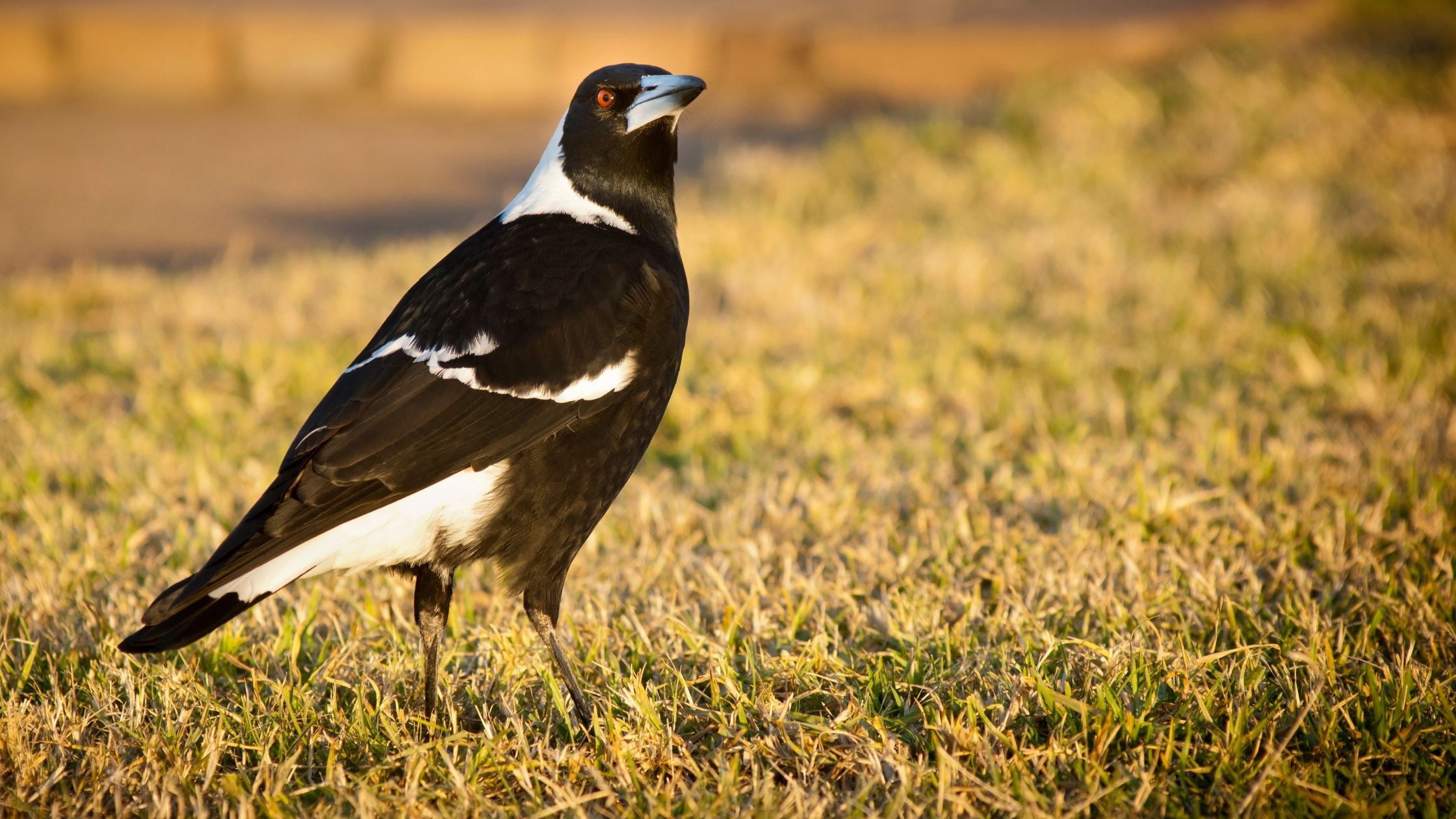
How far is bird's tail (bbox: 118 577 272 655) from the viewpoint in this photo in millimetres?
1686

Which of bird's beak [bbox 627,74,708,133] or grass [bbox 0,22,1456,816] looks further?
bird's beak [bbox 627,74,708,133]

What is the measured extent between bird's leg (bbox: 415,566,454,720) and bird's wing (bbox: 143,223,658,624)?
184 mm

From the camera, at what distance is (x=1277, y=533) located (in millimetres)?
2484

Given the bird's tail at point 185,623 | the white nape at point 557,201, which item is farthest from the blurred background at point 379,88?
the bird's tail at point 185,623

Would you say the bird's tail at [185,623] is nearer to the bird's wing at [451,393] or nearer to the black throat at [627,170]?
the bird's wing at [451,393]

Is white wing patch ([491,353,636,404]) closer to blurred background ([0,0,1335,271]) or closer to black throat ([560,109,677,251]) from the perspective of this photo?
black throat ([560,109,677,251])

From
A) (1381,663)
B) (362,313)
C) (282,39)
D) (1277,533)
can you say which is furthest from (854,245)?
(282,39)

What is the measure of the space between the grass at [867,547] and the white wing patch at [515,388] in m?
0.45

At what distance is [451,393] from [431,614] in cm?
36

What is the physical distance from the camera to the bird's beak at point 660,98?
2.09 m

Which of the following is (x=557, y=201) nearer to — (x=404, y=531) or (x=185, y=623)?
(x=404, y=531)

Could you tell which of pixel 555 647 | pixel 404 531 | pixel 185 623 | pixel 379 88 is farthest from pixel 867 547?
pixel 379 88

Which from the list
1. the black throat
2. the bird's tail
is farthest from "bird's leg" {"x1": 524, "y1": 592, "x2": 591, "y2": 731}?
the black throat

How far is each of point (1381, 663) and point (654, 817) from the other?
117cm
